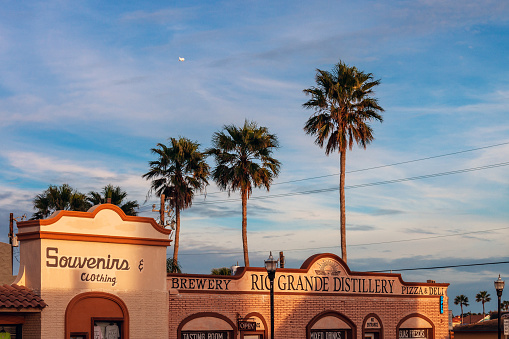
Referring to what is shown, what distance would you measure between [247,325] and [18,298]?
427 inches

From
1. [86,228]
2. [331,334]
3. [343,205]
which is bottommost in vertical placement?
[331,334]

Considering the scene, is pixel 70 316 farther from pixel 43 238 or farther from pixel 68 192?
pixel 68 192

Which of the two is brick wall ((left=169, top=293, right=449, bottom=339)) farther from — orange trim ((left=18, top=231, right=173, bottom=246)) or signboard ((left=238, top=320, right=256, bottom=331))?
orange trim ((left=18, top=231, right=173, bottom=246))

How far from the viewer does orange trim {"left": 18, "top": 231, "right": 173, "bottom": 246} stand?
25.3 m

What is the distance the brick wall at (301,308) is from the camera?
29769mm

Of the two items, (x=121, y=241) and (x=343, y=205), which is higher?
(x=343, y=205)

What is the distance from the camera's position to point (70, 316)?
25641mm

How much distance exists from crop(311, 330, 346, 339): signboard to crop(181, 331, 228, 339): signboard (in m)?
5.14

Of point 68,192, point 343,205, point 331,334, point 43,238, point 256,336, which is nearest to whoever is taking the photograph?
point 43,238

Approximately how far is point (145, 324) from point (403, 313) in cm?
1536

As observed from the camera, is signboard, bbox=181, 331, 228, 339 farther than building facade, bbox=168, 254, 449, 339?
No

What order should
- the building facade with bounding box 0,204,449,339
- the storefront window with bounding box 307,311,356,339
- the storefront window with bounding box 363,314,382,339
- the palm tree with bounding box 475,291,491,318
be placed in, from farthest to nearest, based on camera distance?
the palm tree with bounding box 475,291,491,318 < the storefront window with bounding box 363,314,382,339 < the storefront window with bounding box 307,311,356,339 < the building facade with bounding box 0,204,449,339

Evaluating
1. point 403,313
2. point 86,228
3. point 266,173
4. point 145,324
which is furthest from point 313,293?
point 266,173

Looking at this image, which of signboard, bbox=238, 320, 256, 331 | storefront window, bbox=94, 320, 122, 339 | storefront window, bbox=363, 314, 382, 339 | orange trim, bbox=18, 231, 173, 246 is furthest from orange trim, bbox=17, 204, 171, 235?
storefront window, bbox=363, 314, 382, 339
